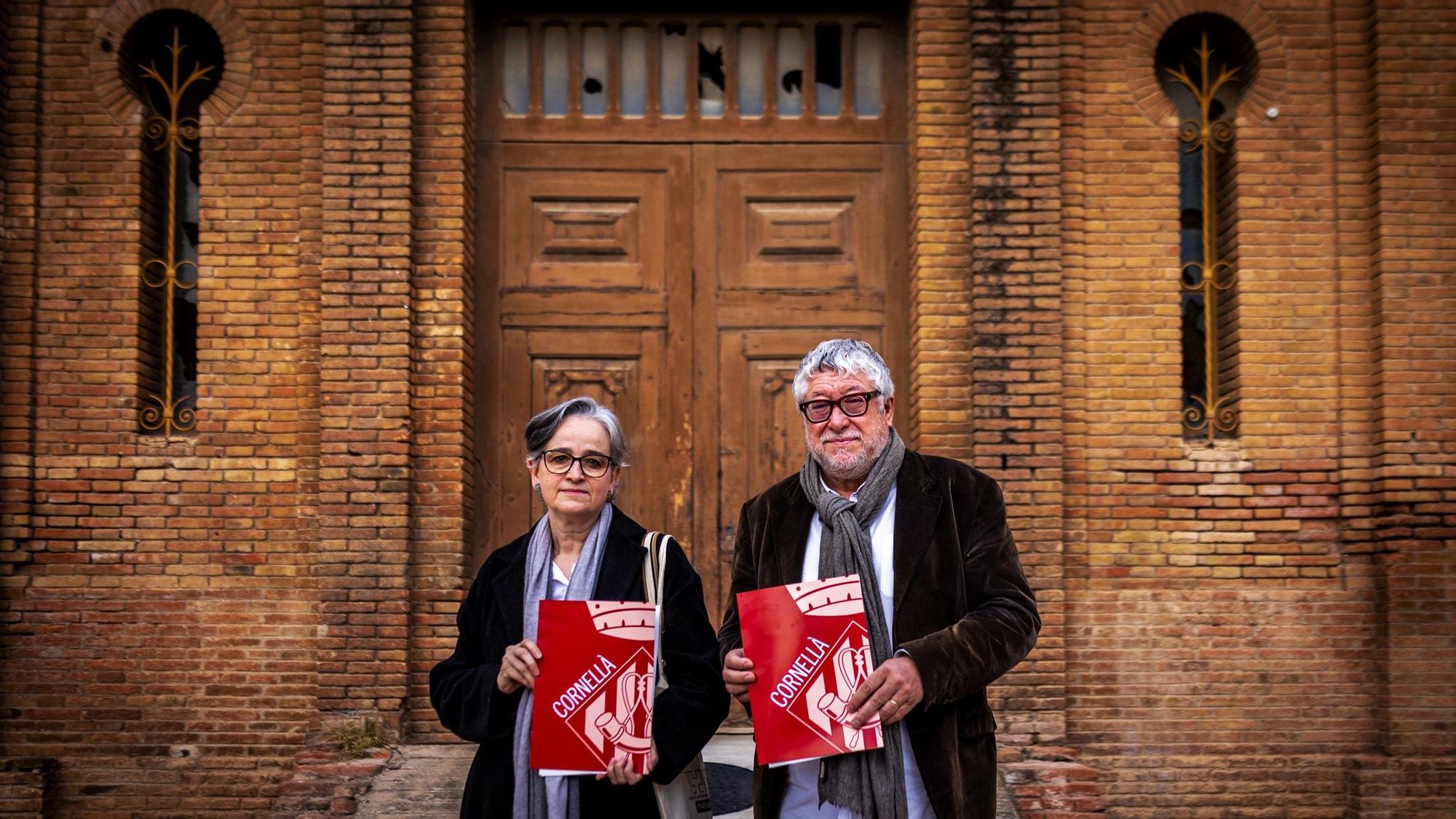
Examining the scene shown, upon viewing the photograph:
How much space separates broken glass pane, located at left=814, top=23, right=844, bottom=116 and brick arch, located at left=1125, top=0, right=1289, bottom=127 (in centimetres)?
177

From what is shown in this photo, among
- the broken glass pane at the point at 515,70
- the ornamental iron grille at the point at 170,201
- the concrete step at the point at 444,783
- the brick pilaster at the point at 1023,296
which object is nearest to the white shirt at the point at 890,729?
the concrete step at the point at 444,783

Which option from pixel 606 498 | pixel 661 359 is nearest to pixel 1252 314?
pixel 661 359

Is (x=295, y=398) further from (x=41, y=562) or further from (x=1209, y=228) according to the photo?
(x=1209, y=228)

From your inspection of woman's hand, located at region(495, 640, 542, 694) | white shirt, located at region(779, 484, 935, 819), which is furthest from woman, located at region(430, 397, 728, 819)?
white shirt, located at region(779, 484, 935, 819)

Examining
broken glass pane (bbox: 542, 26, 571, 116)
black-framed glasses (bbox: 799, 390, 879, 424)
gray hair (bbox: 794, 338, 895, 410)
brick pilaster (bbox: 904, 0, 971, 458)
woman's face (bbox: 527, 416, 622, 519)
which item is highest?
broken glass pane (bbox: 542, 26, 571, 116)

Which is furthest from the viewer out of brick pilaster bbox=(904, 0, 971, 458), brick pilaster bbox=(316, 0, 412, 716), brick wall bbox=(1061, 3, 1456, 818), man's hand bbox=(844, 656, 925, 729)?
brick pilaster bbox=(904, 0, 971, 458)

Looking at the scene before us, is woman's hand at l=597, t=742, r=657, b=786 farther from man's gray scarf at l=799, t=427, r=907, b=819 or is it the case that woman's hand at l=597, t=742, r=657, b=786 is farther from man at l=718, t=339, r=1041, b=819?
man's gray scarf at l=799, t=427, r=907, b=819

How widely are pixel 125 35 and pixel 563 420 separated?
5975mm

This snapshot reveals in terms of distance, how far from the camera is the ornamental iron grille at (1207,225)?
8156 millimetres

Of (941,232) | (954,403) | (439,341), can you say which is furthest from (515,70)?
(954,403)

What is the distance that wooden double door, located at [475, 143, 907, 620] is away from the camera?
8172 millimetres

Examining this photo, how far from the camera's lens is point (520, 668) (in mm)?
3404

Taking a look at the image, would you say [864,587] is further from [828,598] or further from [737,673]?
[737,673]

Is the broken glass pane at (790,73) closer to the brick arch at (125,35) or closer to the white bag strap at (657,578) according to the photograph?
the brick arch at (125,35)
